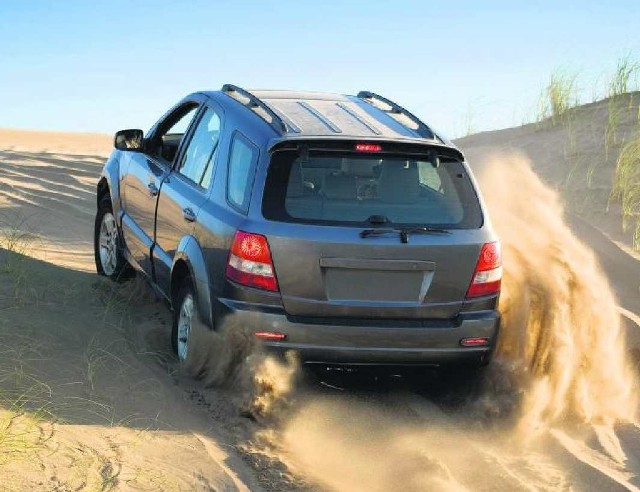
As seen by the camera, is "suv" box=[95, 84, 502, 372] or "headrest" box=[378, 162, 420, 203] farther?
"headrest" box=[378, 162, 420, 203]

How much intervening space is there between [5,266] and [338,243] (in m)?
4.04

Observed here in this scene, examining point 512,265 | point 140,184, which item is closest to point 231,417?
point 512,265

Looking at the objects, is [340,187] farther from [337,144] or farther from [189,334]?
[189,334]

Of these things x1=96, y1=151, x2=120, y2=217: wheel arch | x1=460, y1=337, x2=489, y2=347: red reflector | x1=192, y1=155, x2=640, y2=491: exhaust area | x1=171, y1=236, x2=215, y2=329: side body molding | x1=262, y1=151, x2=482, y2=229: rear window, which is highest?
x1=262, y1=151, x2=482, y2=229: rear window

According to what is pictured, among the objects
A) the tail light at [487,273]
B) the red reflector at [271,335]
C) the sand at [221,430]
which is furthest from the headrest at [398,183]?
the sand at [221,430]

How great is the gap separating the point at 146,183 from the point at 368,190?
2.49 m

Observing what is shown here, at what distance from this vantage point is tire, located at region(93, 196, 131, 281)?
9.49 metres

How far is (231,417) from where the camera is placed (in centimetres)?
634

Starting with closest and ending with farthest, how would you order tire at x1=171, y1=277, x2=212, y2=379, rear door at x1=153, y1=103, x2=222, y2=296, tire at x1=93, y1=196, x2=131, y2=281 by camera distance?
tire at x1=171, y1=277, x2=212, y2=379
rear door at x1=153, y1=103, x2=222, y2=296
tire at x1=93, y1=196, x2=131, y2=281

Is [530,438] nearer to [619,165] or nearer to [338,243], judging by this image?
[338,243]

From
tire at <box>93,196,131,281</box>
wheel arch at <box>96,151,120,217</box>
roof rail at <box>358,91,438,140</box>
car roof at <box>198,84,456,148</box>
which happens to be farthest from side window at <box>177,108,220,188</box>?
tire at <box>93,196,131,281</box>

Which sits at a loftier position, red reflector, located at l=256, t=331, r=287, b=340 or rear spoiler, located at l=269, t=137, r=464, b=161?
rear spoiler, located at l=269, t=137, r=464, b=161

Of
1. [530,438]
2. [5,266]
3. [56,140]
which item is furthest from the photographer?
[56,140]

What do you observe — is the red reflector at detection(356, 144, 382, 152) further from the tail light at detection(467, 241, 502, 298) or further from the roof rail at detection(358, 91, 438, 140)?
the tail light at detection(467, 241, 502, 298)
